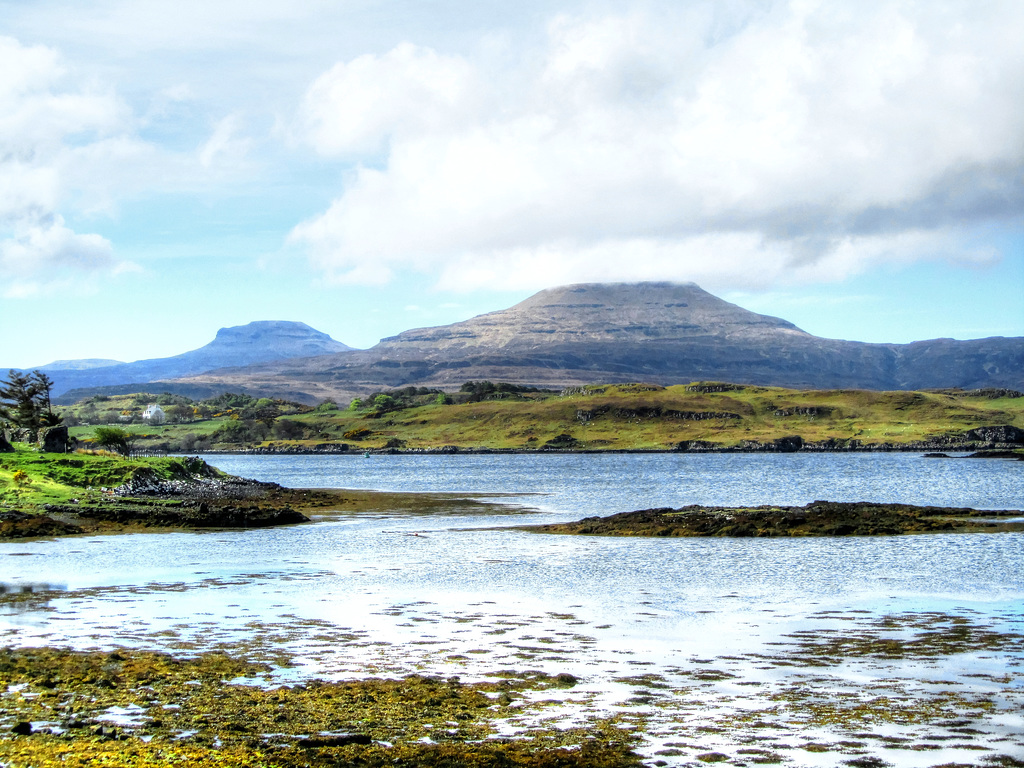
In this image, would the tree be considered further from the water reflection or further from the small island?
the water reflection

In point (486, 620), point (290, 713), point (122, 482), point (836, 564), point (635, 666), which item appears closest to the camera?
point (290, 713)

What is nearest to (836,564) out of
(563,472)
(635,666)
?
(635,666)

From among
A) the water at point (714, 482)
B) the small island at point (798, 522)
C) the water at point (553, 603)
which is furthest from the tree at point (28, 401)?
the small island at point (798, 522)

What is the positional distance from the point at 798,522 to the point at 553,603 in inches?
985

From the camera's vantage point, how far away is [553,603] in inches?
1126

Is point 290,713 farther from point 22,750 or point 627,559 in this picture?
point 627,559

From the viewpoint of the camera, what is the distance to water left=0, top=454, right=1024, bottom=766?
1834cm

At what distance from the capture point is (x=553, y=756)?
1345 cm

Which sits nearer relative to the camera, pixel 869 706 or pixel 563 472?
pixel 869 706

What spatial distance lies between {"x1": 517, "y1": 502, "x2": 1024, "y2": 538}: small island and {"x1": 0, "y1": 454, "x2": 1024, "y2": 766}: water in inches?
101

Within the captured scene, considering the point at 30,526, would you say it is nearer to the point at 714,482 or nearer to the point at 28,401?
the point at 28,401

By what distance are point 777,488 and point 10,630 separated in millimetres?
76453

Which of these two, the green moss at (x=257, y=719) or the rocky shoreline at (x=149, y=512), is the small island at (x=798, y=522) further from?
the green moss at (x=257, y=719)

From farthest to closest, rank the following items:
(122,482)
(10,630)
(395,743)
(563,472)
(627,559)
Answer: (563,472) → (122,482) → (627,559) → (10,630) → (395,743)
